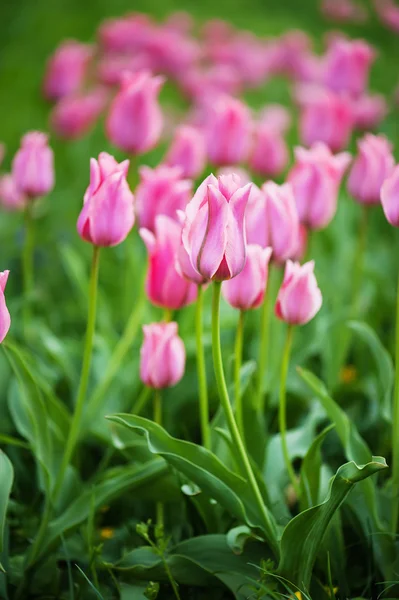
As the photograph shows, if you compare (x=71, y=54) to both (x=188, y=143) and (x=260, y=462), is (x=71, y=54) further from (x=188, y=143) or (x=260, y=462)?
(x=260, y=462)

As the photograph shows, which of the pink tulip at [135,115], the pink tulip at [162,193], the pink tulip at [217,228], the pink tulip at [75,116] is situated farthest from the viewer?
the pink tulip at [75,116]

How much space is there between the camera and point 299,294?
1135 mm

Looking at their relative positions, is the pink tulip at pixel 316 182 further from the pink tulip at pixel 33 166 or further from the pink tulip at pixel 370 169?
the pink tulip at pixel 33 166

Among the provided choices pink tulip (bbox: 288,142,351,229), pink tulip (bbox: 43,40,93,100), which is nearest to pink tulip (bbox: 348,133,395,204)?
pink tulip (bbox: 288,142,351,229)

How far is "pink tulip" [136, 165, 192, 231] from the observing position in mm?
1406

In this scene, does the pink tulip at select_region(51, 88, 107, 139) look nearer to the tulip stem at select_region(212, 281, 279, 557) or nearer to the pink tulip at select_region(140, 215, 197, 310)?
the pink tulip at select_region(140, 215, 197, 310)

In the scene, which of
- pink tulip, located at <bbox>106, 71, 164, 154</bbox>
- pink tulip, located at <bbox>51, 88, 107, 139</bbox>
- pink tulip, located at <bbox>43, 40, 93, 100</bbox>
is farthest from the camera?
pink tulip, located at <bbox>43, 40, 93, 100</bbox>

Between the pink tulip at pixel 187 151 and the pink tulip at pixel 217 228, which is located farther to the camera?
the pink tulip at pixel 187 151

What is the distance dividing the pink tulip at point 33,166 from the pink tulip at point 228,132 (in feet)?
1.76

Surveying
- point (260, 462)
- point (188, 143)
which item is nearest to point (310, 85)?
point (188, 143)

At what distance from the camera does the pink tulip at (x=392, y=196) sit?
1081 mm

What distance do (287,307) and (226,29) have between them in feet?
9.68

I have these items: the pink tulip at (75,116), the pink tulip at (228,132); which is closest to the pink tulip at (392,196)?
the pink tulip at (228,132)

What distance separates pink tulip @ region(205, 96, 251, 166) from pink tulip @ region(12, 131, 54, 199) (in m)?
0.54
